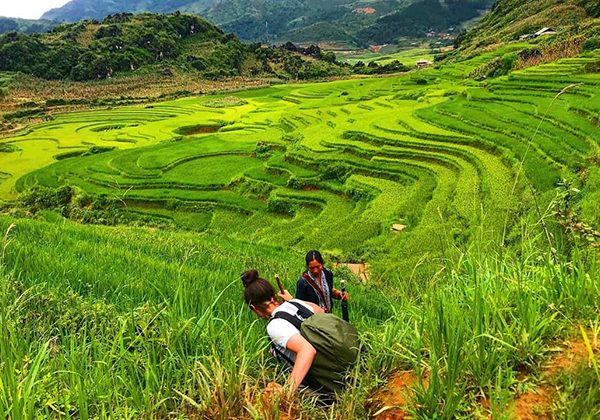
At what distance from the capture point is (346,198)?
16.9 m

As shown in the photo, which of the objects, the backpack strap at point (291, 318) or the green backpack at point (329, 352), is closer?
the green backpack at point (329, 352)

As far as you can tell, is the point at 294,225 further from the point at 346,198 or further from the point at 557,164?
the point at 557,164

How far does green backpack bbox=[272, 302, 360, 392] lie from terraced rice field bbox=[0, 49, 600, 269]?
8.57ft

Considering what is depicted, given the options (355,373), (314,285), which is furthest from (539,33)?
(355,373)

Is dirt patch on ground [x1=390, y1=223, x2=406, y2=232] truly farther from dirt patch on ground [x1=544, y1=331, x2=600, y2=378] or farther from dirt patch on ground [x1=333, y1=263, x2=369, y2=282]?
dirt patch on ground [x1=544, y1=331, x2=600, y2=378]

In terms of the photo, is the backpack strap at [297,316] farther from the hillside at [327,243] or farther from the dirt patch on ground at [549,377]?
the dirt patch on ground at [549,377]

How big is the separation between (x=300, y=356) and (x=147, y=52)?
8993cm

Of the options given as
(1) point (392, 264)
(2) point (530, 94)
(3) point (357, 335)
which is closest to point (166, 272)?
(3) point (357, 335)

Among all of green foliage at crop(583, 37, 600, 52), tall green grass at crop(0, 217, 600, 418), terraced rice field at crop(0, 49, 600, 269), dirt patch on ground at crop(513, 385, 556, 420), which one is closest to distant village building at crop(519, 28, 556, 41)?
terraced rice field at crop(0, 49, 600, 269)

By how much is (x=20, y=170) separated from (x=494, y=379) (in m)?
32.5

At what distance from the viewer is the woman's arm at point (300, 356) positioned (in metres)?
2.53

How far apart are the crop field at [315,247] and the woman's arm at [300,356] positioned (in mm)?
149

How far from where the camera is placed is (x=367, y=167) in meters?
17.3

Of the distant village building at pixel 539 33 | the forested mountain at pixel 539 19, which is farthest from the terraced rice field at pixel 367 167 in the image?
the distant village building at pixel 539 33
